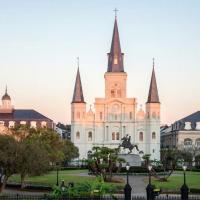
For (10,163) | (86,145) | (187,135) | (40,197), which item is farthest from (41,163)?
(187,135)

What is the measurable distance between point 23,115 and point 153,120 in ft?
100

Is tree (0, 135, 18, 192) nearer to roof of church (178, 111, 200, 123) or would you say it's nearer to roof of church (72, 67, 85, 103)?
roof of church (72, 67, 85, 103)

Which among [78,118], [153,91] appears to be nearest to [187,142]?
[153,91]

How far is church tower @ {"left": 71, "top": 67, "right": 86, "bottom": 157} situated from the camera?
128 meters

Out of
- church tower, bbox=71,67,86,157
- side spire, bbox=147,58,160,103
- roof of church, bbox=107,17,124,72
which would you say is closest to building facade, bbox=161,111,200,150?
side spire, bbox=147,58,160,103

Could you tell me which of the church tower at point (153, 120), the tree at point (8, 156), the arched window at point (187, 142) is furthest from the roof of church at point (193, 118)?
the tree at point (8, 156)

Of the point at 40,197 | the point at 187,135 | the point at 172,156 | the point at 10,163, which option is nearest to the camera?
the point at 40,197

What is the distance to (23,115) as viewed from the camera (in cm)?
13638

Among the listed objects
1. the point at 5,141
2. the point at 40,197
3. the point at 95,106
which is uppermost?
the point at 95,106

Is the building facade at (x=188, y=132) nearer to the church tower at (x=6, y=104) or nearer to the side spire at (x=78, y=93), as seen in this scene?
the side spire at (x=78, y=93)

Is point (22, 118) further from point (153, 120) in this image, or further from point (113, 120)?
point (153, 120)

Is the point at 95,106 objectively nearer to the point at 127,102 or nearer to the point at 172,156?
the point at 127,102

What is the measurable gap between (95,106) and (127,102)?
7081 millimetres

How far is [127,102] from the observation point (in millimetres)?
129125
